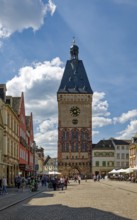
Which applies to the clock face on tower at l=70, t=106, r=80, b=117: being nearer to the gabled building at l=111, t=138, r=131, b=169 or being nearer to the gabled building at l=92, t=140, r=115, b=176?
the gabled building at l=92, t=140, r=115, b=176

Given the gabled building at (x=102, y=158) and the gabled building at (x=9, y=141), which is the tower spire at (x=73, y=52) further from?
the gabled building at (x=9, y=141)

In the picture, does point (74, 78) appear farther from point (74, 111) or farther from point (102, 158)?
point (102, 158)

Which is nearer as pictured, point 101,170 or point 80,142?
point 80,142

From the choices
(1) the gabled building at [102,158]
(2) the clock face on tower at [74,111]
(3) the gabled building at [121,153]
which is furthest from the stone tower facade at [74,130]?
(3) the gabled building at [121,153]

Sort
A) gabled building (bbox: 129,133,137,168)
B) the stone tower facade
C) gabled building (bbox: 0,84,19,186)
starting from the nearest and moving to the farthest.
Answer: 1. gabled building (bbox: 0,84,19,186)
2. gabled building (bbox: 129,133,137,168)
3. the stone tower facade

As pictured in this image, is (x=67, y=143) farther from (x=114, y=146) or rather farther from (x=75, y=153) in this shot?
(x=114, y=146)

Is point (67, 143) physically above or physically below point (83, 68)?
below

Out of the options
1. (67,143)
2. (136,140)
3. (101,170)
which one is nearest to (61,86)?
(67,143)

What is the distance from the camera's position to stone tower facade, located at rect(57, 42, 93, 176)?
14312cm

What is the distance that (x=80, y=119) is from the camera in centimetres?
14538

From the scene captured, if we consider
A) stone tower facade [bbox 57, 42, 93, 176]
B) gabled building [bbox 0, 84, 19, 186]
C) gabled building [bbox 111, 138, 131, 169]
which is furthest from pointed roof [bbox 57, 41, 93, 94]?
gabled building [bbox 0, 84, 19, 186]

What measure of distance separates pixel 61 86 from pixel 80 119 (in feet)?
47.5

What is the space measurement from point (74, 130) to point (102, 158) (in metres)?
16.5

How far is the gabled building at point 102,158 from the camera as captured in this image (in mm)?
153200
